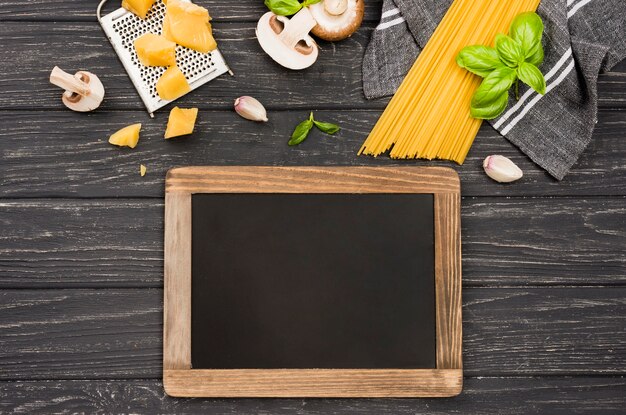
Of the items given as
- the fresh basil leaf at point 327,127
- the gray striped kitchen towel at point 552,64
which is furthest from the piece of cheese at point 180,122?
the gray striped kitchen towel at point 552,64

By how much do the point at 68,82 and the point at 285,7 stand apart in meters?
0.41

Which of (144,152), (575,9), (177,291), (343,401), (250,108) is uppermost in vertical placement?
(575,9)

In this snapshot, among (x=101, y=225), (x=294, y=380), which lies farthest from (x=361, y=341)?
(x=101, y=225)

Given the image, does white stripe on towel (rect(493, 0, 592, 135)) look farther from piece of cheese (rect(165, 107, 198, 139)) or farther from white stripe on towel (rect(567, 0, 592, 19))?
piece of cheese (rect(165, 107, 198, 139))

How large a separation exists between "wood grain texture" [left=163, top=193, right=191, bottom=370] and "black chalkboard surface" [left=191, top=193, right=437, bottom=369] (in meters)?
0.01

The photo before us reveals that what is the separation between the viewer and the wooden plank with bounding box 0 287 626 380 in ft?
3.92

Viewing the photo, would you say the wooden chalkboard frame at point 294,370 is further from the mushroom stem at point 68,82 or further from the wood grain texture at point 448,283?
the mushroom stem at point 68,82

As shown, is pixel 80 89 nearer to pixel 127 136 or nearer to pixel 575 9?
pixel 127 136

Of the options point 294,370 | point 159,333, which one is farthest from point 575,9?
point 159,333

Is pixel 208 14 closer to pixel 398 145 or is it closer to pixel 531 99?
pixel 398 145

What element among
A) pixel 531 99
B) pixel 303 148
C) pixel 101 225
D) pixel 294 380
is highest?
pixel 531 99

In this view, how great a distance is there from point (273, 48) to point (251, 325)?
0.51 metres

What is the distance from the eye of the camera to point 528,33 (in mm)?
1132

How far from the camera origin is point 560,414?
120 cm
